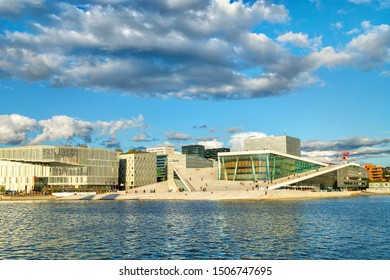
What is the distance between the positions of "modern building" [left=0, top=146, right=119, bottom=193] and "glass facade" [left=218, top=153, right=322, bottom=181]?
5813cm

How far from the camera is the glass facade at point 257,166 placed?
13600 cm

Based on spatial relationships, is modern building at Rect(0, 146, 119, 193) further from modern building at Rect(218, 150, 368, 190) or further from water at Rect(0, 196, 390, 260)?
water at Rect(0, 196, 390, 260)

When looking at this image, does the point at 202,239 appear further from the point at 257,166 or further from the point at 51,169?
the point at 51,169

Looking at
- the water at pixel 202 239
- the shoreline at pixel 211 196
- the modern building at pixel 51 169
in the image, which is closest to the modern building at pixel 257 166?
the shoreline at pixel 211 196

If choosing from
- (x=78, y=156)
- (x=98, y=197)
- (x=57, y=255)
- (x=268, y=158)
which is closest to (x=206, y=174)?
(x=268, y=158)

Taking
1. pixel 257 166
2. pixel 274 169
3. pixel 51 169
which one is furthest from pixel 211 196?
pixel 51 169

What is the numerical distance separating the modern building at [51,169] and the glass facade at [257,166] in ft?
191

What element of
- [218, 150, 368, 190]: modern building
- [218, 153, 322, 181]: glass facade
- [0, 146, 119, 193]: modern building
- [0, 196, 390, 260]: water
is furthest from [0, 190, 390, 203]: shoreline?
[0, 196, 390, 260]: water

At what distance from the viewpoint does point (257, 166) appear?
136875 millimetres

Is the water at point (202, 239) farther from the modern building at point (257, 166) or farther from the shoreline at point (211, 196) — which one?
the modern building at point (257, 166)

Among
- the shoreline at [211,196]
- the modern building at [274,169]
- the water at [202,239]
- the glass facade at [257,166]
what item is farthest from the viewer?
the glass facade at [257,166]

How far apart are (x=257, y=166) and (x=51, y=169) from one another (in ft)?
263
